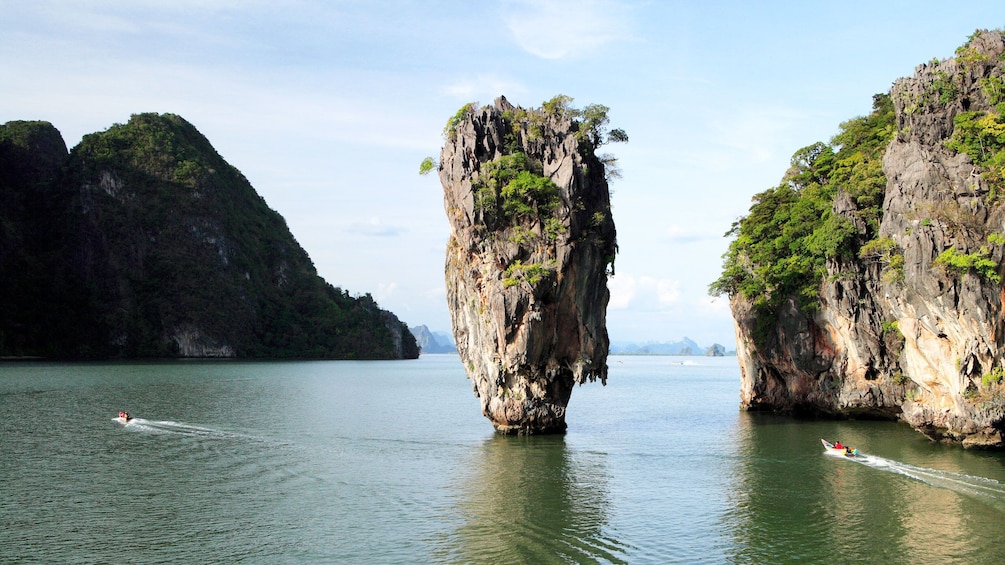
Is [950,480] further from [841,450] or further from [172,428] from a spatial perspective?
[172,428]

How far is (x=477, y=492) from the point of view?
2831cm

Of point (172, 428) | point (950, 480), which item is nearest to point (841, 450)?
point (950, 480)

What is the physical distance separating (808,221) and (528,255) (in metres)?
19.9

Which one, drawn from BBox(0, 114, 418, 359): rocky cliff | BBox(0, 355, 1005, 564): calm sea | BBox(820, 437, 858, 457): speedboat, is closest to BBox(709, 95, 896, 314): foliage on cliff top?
BBox(0, 355, 1005, 564): calm sea

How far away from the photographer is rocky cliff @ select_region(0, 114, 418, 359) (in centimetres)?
13988

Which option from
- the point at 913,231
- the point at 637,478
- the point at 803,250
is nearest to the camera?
the point at 637,478

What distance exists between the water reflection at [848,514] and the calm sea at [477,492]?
9cm

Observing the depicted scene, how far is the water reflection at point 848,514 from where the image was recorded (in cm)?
2127

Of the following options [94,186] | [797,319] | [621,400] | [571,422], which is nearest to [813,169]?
[797,319]

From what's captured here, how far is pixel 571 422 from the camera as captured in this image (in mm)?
49500

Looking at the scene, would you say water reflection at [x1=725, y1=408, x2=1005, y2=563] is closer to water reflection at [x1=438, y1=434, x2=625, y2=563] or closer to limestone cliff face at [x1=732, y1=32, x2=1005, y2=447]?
limestone cliff face at [x1=732, y1=32, x2=1005, y2=447]

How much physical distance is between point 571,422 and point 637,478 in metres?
18.2

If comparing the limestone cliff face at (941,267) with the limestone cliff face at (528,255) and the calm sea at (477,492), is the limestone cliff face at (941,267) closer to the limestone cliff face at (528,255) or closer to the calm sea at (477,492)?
the calm sea at (477,492)

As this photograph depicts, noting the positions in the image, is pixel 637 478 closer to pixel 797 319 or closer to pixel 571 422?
pixel 571 422
